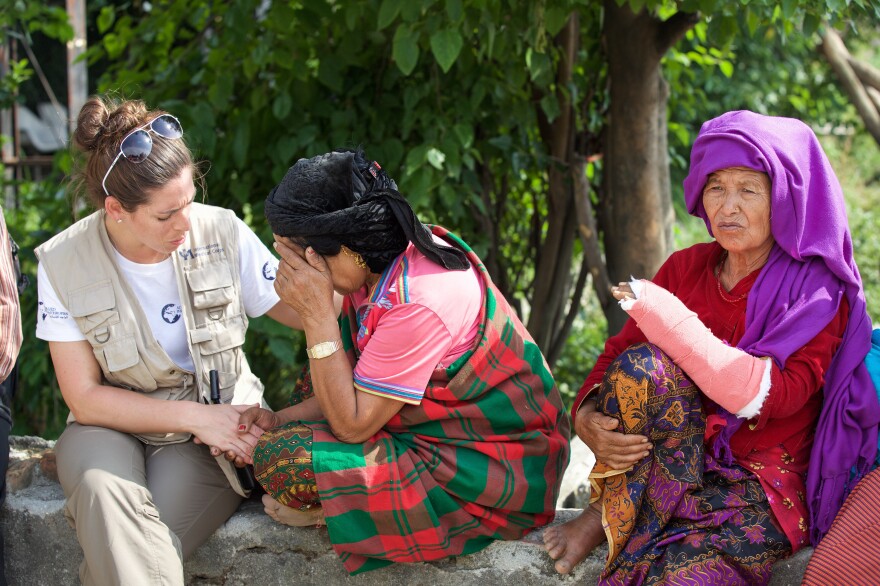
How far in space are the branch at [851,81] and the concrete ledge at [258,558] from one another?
3.30m

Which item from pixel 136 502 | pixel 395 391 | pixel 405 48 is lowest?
pixel 136 502

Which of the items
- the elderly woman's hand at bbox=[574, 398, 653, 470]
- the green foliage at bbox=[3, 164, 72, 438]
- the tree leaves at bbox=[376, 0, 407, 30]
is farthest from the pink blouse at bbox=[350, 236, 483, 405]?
the green foliage at bbox=[3, 164, 72, 438]

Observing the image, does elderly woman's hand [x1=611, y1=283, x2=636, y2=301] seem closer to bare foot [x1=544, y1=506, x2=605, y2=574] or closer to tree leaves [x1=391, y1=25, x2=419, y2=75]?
bare foot [x1=544, y1=506, x2=605, y2=574]

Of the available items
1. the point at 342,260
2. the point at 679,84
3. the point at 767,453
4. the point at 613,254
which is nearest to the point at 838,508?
the point at 767,453

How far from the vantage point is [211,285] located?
278cm

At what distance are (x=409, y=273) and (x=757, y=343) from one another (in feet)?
2.91

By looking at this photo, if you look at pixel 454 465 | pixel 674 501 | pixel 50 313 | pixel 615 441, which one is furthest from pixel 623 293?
pixel 50 313

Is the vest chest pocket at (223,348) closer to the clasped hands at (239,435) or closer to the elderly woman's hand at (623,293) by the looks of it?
the clasped hands at (239,435)

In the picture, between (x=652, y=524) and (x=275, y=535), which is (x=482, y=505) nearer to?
(x=652, y=524)

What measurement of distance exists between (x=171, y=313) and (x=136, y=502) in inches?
23.8

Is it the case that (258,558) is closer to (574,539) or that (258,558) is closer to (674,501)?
(574,539)

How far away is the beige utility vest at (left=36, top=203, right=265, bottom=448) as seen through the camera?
260 centimetres

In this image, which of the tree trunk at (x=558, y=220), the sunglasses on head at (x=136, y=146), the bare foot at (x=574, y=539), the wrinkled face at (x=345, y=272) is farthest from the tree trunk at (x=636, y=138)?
the sunglasses on head at (x=136, y=146)

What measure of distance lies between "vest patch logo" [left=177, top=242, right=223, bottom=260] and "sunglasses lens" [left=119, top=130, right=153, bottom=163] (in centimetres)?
33
